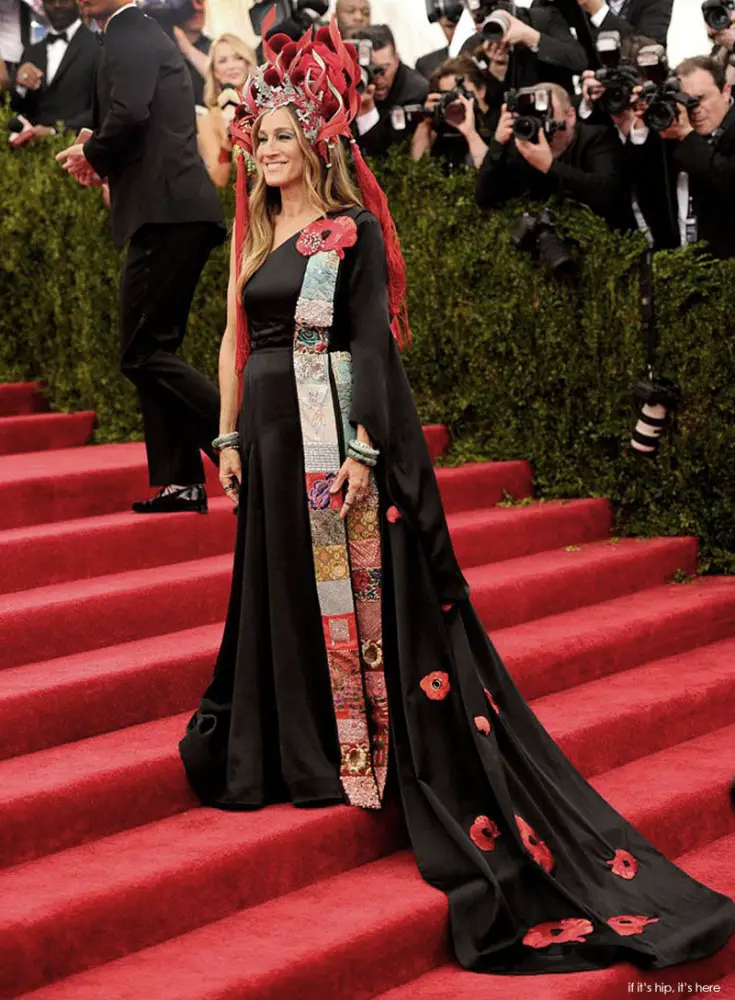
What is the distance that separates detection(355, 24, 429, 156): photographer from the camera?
7.36 metres

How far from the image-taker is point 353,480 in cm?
403

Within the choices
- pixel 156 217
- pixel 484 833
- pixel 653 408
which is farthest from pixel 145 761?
pixel 653 408

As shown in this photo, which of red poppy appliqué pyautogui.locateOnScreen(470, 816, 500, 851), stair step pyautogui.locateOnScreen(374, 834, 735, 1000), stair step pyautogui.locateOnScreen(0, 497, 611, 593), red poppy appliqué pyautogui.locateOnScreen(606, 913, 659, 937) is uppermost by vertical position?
stair step pyautogui.locateOnScreen(0, 497, 611, 593)

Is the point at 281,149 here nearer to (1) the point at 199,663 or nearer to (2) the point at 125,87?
(1) the point at 199,663

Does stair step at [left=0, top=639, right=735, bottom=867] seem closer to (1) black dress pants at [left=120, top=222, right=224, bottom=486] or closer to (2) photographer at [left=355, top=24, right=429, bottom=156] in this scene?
(1) black dress pants at [left=120, top=222, right=224, bottom=486]

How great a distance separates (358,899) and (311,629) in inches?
26.7

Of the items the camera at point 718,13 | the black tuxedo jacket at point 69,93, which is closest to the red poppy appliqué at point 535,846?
the camera at point 718,13

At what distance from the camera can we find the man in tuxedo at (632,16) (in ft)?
23.0

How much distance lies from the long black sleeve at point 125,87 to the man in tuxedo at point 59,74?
7.12ft

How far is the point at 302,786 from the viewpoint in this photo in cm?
414

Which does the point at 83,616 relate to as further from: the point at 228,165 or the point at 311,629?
the point at 228,165

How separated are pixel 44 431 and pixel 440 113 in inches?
86.7

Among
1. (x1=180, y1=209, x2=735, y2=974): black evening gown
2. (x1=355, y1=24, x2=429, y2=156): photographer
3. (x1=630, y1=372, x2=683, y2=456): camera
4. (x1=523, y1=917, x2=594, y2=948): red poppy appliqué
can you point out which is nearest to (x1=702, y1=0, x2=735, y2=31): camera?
(x1=630, y1=372, x2=683, y2=456): camera

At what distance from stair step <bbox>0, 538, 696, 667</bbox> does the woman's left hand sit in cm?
118
